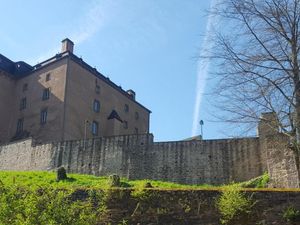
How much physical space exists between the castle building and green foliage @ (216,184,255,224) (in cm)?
2762

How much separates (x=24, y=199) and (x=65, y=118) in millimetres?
29344

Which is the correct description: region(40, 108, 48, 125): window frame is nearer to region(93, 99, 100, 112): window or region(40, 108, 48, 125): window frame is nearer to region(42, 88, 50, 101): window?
region(42, 88, 50, 101): window

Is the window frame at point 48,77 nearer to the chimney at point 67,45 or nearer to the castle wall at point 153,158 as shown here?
the chimney at point 67,45

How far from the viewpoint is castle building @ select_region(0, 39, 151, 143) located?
42438 mm

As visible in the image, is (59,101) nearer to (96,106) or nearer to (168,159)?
(96,106)

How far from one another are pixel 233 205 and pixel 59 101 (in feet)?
97.9

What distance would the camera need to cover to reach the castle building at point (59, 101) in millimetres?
42438

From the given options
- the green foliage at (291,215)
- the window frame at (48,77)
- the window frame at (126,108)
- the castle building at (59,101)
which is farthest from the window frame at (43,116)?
the green foliage at (291,215)

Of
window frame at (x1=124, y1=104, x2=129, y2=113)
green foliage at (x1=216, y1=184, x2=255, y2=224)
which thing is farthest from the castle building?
green foliage at (x1=216, y1=184, x2=255, y2=224)

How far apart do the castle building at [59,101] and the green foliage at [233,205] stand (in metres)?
27.6

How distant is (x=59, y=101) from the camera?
42.5 meters

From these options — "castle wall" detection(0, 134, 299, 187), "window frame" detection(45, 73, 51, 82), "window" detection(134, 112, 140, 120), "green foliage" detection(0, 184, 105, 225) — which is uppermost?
"window frame" detection(45, 73, 51, 82)

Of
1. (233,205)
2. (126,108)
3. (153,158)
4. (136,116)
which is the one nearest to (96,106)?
(126,108)

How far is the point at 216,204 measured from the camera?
14680mm
